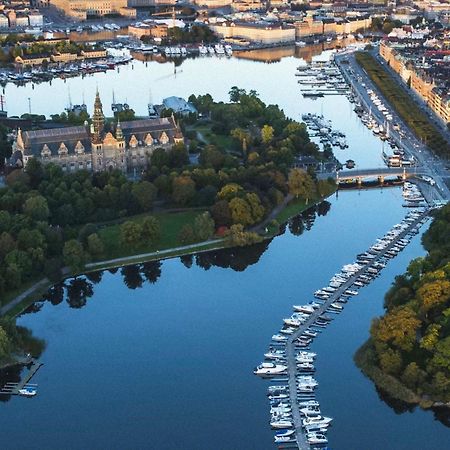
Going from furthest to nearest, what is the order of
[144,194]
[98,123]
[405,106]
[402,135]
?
[405,106] < [402,135] < [98,123] < [144,194]

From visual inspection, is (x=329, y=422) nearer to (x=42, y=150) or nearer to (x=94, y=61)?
(x=42, y=150)

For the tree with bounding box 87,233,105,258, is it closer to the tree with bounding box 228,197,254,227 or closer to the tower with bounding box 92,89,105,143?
the tree with bounding box 228,197,254,227

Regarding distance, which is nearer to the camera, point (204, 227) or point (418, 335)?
point (418, 335)

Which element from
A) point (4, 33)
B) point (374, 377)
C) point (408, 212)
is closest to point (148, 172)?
point (408, 212)

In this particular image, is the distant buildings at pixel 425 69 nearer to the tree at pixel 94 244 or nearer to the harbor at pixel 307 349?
the harbor at pixel 307 349

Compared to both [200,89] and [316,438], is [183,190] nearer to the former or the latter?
[316,438]

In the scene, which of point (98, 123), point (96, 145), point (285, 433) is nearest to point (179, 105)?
point (98, 123)
